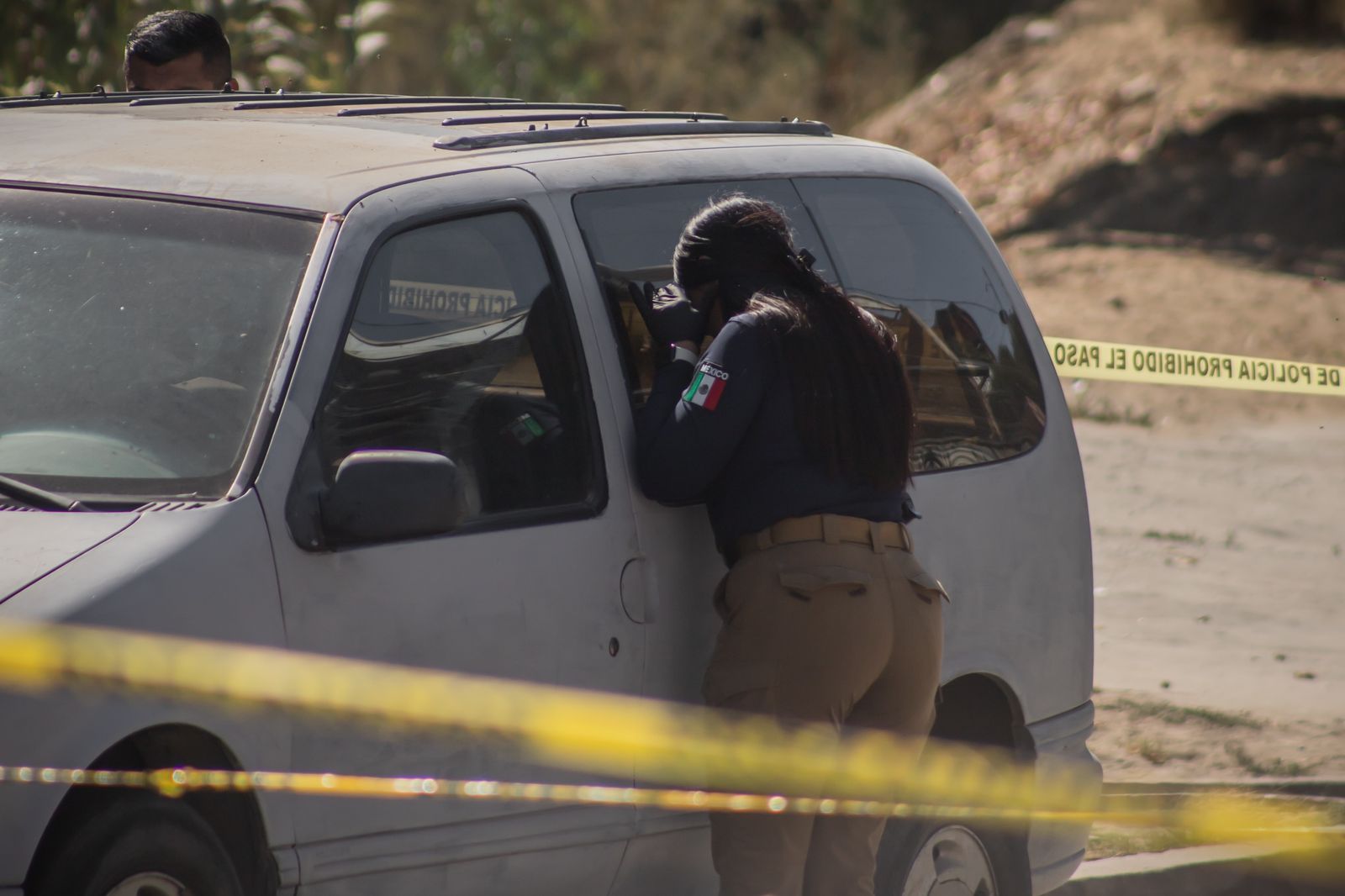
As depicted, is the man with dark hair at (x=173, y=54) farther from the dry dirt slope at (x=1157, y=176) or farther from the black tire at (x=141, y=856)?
the dry dirt slope at (x=1157, y=176)

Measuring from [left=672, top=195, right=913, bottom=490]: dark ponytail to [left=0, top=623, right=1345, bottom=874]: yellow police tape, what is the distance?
0.57 meters

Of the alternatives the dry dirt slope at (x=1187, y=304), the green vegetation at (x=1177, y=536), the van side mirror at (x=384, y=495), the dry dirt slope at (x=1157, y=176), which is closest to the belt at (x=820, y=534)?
the van side mirror at (x=384, y=495)

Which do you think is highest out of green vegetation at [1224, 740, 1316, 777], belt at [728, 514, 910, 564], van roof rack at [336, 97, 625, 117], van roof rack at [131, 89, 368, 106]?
van roof rack at [131, 89, 368, 106]

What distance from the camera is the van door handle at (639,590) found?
11.8ft

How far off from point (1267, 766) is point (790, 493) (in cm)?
355

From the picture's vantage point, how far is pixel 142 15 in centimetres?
984

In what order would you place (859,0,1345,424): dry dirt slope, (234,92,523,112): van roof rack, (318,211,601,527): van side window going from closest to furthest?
(318,211,601,527): van side window, (234,92,523,112): van roof rack, (859,0,1345,424): dry dirt slope

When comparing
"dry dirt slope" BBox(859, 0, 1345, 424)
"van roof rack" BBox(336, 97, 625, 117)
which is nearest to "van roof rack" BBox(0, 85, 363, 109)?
"van roof rack" BBox(336, 97, 625, 117)

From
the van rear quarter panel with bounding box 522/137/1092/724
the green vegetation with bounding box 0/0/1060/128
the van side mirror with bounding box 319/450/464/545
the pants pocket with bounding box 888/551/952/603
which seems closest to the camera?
the van side mirror with bounding box 319/450/464/545

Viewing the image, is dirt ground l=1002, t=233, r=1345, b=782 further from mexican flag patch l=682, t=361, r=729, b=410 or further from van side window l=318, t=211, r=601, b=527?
van side window l=318, t=211, r=601, b=527

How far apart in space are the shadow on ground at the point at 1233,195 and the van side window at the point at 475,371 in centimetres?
1639

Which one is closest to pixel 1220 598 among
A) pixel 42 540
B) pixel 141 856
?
pixel 141 856

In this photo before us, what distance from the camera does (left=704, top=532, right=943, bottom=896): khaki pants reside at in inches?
144

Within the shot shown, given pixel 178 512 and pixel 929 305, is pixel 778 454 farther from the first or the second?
pixel 178 512
